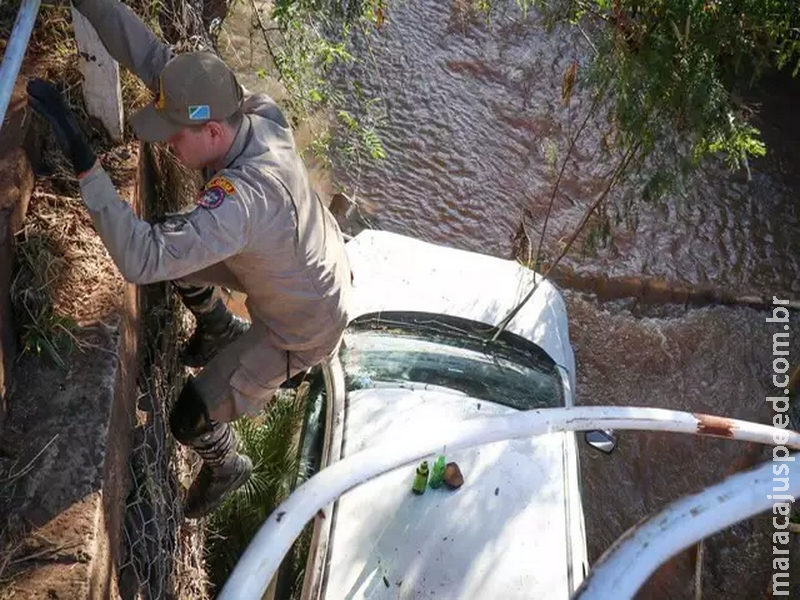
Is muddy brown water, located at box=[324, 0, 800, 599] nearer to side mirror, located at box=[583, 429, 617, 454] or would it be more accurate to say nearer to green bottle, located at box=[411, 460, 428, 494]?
side mirror, located at box=[583, 429, 617, 454]

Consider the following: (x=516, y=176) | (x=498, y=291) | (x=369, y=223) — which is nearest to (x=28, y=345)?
(x=498, y=291)

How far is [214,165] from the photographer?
3.30m

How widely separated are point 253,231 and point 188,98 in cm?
47

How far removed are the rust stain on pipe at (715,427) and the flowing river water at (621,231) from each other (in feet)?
14.9

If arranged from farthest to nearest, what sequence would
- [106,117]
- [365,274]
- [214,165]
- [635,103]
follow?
1. [635,103]
2. [365,274]
3. [106,117]
4. [214,165]

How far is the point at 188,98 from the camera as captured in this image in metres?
3.08

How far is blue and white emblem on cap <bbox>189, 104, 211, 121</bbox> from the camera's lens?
3100 mm

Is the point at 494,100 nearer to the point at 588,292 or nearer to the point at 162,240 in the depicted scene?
the point at 588,292

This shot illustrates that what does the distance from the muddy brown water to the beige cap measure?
16.6 feet

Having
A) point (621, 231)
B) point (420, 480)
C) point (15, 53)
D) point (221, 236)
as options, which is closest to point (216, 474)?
point (420, 480)

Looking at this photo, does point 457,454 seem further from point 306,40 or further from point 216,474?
point 306,40

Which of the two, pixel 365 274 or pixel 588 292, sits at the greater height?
pixel 365 274

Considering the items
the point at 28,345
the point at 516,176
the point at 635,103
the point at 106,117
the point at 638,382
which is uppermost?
the point at 635,103

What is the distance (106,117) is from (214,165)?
0.57 meters
